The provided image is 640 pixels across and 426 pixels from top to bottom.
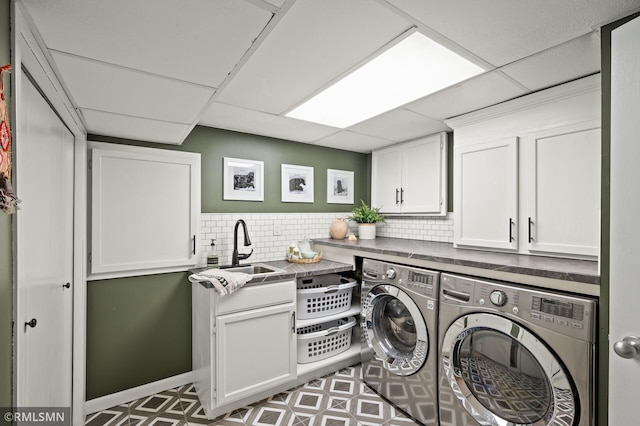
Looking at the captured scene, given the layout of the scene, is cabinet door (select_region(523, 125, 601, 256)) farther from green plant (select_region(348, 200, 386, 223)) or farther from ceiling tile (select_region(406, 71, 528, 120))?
green plant (select_region(348, 200, 386, 223))

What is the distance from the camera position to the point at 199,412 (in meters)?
2.15

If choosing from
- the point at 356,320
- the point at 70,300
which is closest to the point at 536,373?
the point at 356,320

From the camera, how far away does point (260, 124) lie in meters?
2.60

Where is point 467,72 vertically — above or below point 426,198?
above

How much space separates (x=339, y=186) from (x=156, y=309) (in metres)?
2.18

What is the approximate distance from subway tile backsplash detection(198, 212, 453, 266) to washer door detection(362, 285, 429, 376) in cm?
100

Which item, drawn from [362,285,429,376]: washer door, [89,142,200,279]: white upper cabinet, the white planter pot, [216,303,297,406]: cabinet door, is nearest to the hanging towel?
[216,303,297,406]: cabinet door

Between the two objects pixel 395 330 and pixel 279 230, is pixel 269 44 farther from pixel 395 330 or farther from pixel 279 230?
pixel 395 330

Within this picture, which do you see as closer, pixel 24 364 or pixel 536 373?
pixel 24 364

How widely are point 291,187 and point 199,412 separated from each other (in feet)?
6.66

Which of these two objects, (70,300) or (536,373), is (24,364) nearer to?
(70,300)

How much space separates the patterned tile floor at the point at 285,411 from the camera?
6.68 feet

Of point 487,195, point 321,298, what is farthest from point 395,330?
point 487,195

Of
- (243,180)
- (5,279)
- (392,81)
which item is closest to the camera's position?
(5,279)
